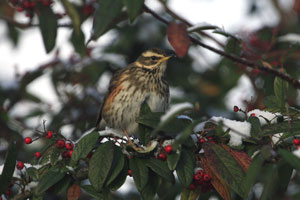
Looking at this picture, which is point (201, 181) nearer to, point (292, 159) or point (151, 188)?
point (151, 188)

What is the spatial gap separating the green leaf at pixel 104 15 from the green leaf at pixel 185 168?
0.81 m

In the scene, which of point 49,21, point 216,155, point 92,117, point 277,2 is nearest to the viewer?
point 216,155

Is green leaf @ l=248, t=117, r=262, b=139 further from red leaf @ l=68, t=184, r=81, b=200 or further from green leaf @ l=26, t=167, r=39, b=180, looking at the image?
green leaf @ l=26, t=167, r=39, b=180

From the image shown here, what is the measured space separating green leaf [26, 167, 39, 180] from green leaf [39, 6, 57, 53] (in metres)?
0.78

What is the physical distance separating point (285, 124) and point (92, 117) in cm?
332

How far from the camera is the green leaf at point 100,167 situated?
242cm

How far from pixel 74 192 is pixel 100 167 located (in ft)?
1.00

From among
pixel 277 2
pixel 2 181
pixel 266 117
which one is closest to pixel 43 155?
pixel 2 181

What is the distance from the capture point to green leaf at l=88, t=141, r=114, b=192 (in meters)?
A: 2.42

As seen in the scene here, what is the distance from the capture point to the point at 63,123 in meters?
5.05

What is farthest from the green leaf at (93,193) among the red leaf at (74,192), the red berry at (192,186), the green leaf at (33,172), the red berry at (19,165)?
the red berry at (192,186)

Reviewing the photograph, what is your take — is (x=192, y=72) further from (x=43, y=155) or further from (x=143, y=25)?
(x=43, y=155)

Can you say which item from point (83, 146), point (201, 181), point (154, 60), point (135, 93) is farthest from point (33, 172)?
point (154, 60)

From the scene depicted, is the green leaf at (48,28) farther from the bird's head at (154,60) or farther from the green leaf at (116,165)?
the bird's head at (154,60)
